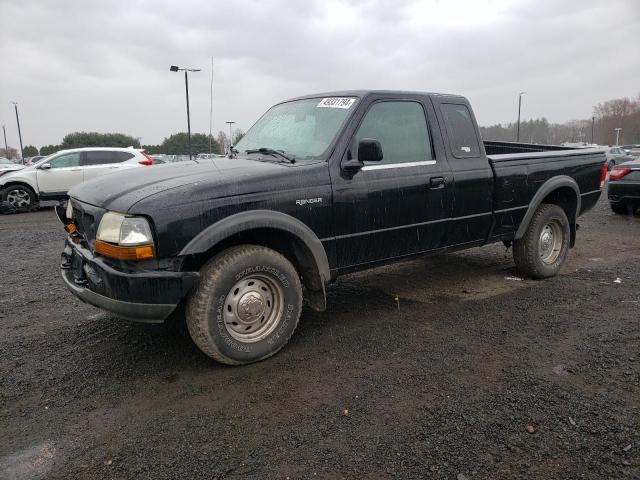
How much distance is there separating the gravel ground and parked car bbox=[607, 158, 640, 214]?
631cm

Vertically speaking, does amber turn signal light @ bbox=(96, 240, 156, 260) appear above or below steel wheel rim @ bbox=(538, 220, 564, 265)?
above

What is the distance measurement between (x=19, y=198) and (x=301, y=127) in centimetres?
1165

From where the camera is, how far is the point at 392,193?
12.9 feet

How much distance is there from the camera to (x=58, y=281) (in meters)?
5.64

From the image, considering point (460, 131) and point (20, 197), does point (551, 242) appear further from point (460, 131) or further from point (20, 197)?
point (20, 197)

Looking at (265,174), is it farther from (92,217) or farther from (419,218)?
(419,218)

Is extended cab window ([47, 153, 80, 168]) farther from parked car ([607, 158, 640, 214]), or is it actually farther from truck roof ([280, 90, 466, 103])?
parked car ([607, 158, 640, 214])

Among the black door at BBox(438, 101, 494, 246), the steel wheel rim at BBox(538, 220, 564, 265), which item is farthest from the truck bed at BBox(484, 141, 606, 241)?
the steel wheel rim at BBox(538, 220, 564, 265)

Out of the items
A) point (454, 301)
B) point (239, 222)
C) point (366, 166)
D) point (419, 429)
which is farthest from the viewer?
point (454, 301)

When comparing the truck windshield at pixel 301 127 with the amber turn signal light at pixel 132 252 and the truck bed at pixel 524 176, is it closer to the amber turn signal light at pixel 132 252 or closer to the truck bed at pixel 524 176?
the amber turn signal light at pixel 132 252

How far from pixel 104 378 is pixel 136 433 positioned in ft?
2.54

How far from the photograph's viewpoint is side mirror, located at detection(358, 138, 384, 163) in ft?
11.7

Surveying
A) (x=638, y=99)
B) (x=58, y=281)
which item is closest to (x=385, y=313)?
(x=58, y=281)

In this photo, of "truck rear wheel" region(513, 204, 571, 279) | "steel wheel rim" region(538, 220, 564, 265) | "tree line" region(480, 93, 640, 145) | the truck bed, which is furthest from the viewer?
"tree line" region(480, 93, 640, 145)
